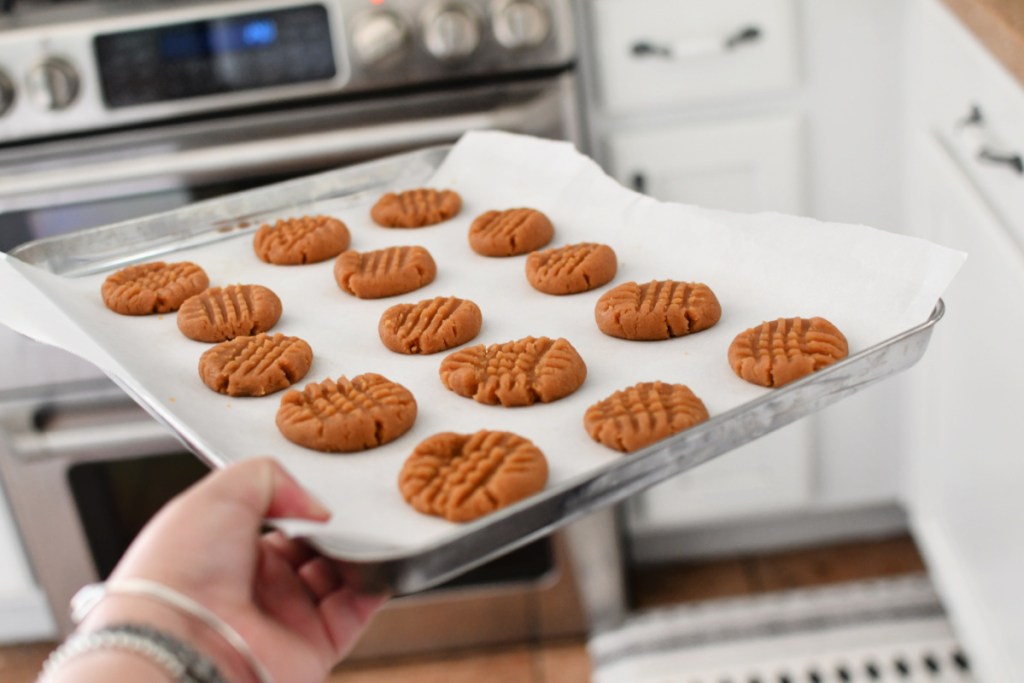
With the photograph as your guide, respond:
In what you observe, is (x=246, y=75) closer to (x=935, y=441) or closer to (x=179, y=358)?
(x=179, y=358)

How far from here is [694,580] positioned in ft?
6.86

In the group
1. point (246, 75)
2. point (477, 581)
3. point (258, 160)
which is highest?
point (246, 75)

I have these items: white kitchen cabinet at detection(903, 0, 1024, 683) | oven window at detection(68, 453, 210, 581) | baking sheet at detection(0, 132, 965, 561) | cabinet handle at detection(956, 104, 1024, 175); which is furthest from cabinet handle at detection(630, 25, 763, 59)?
oven window at detection(68, 453, 210, 581)

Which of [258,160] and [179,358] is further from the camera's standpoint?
[258,160]

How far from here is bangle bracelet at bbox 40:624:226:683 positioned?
667 mm

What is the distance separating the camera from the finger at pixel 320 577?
0.85 metres

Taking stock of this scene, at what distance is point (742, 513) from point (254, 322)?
1.16 metres

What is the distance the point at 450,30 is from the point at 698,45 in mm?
373

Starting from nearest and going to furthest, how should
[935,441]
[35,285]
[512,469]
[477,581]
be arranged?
[512,469] < [35,285] < [935,441] < [477,581]

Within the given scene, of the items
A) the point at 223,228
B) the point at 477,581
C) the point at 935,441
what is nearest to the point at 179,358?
→ the point at 223,228

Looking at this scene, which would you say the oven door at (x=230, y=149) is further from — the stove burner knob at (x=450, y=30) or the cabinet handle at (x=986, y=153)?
the cabinet handle at (x=986, y=153)

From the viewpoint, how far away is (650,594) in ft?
6.83

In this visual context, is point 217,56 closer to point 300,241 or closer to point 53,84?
point 53,84

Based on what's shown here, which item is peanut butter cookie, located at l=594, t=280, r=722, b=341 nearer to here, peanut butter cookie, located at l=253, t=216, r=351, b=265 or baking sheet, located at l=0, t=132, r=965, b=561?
baking sheet, located at l=0, t=132, r=965, b=561
